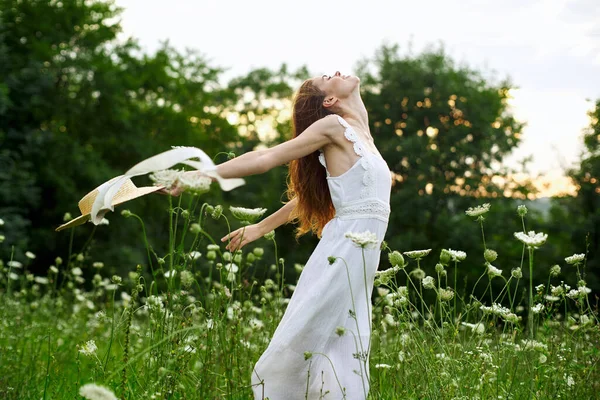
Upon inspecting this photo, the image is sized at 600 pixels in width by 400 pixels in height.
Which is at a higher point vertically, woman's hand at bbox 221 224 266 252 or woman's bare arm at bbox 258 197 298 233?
woman's bare arm at bbox 258 197 298 233

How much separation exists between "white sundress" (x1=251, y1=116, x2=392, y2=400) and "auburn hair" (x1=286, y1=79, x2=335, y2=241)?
303 millimetres

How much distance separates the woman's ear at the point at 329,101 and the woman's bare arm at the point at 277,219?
0.56 m

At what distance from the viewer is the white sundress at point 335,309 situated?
3.11 m

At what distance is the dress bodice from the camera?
11.0ft

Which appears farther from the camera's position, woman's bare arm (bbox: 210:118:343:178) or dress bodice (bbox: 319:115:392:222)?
dress bodice (bbox: 319:115:392:222)

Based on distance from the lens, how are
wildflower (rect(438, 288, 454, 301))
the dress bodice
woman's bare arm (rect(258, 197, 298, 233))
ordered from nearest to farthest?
wildflower (rect(438, 288, 454, 301))
the dress bodice
woman's bare arm (rect(258, 197, 298, 233))

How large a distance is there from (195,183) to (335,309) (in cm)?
128

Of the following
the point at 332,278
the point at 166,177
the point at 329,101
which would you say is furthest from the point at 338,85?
the point at 166,177

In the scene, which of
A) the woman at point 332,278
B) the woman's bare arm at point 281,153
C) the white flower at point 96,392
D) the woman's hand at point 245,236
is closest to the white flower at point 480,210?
the woman at point 332,278

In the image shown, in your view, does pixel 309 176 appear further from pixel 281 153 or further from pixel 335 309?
pixel 335 309

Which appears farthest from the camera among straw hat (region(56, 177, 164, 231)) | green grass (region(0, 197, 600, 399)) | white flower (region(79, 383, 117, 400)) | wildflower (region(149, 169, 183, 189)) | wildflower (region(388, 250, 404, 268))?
wildflower (region(388, 250, 404, 268))

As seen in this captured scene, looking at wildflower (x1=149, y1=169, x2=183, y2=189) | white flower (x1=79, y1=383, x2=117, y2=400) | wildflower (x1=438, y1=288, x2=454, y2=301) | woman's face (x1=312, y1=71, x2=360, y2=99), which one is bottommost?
white flower (x1=79, y1=383, x2=117, y2=400)

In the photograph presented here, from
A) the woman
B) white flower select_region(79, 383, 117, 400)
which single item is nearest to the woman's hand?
the woman

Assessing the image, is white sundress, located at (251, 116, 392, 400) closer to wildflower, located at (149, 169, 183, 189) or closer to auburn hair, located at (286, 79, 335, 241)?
auburn hair, located at (286, 79, 335, 241)
